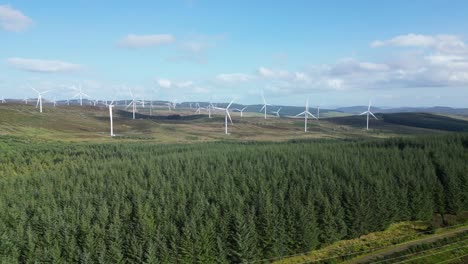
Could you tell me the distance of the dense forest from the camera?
143 ft

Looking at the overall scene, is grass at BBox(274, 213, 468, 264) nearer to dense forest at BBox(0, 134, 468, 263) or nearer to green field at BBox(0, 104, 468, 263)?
green field at BBox(0, 104, 468, 263)

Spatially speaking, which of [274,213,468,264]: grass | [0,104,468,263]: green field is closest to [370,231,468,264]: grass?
[274,213,468,264]: grass

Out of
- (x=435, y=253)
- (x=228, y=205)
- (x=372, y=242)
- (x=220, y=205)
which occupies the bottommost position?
(x=372, y=242)

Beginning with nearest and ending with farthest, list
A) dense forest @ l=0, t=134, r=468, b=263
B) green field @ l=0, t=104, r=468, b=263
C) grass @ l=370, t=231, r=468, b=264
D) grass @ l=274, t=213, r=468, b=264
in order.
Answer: grass @ l=370, t=231, r=468, b=264 → dense forest @ l=0, t=134, r=468, b=263 → green field @ l=0, t=104, r=468, b=263 → grass @ l=274, t=213, r=468, b=264

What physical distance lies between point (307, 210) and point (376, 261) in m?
11.9

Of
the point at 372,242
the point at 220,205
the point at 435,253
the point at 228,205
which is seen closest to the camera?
the point at 435,253

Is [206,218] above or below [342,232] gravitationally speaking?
above

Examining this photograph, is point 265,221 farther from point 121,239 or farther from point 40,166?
point 40,166

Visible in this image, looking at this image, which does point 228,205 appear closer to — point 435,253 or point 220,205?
point 220,205

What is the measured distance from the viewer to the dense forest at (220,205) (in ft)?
143

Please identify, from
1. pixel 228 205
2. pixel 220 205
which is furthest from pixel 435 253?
pixel 220 205

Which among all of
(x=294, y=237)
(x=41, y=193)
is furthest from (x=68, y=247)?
(x=294, y=237)

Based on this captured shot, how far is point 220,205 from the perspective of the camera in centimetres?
5441

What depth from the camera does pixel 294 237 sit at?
168ft
